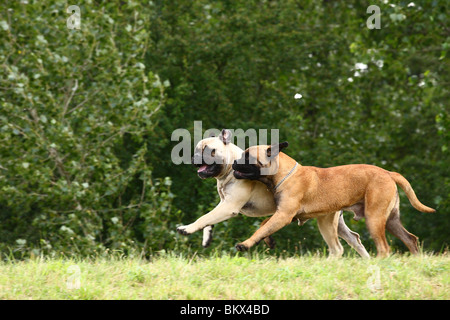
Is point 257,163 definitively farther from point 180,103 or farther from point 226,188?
point 180,103

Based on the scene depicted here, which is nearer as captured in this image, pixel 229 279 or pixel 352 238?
pixel 229 279

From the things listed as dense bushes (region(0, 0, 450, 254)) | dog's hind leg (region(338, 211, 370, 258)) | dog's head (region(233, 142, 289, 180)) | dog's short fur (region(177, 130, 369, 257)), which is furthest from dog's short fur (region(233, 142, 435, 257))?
dense bushes (region(0, 0, 450, 254))

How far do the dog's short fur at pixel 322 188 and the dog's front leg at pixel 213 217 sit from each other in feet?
1.19

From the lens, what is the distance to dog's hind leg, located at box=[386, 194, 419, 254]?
8070 mm

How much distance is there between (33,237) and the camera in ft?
49.4

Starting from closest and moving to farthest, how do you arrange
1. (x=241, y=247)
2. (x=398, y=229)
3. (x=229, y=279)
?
(x=229, y=279) → (x=241, y=247) → (x=398, y=229)

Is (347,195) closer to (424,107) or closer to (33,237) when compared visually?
(33,237)

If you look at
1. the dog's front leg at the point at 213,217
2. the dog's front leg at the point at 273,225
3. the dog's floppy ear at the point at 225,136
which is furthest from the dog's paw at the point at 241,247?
the dog's floppy ear at the point at 225,136

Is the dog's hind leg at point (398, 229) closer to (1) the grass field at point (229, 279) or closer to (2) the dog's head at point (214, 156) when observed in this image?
(1) the grass field at point (229, 279)

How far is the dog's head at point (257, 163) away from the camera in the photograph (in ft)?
24.4

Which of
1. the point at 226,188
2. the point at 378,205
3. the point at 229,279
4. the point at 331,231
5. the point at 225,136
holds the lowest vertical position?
the point at 229,279

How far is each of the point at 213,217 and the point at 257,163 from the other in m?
0.77

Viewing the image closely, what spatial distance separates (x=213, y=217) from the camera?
24.3 ft

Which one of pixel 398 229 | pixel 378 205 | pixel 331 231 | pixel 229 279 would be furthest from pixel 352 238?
pixel 229 279
